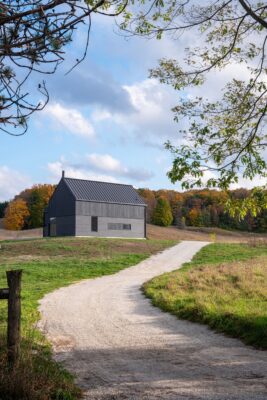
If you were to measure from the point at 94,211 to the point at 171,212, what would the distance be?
45104mm

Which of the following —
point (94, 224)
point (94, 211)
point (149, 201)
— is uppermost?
point (149, 201)

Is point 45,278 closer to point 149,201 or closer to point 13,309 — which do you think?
point 13,309

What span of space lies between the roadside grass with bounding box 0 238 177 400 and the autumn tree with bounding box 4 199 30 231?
45.4m

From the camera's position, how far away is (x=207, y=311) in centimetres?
1295

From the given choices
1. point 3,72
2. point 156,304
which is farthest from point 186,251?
point 3,72

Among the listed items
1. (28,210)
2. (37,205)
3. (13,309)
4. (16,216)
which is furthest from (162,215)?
(13,309)

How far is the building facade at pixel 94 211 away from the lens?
51.2 m

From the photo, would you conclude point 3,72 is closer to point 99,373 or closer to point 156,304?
point 99,373

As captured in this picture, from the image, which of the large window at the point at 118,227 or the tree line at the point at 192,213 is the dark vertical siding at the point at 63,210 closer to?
the large window at the point at 118,227

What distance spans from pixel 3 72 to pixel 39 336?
6.68m

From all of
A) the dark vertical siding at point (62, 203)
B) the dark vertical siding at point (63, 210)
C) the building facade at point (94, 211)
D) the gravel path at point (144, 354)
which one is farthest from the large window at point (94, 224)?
the gravel path at point (144, 354)

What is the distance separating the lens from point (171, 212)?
315 feet

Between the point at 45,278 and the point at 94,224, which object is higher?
the point at 94,224

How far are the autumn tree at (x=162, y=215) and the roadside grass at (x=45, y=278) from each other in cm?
4552
